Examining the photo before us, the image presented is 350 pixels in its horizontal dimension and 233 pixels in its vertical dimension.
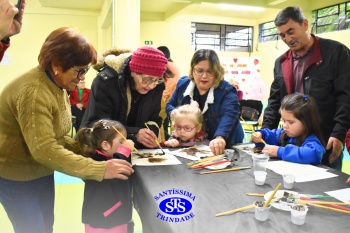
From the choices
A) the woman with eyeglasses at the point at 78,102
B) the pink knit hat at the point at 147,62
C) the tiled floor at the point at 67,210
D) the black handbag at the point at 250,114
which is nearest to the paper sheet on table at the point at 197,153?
the pink knit hat at the point at 147,62

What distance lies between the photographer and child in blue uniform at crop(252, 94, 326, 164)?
1734 mm

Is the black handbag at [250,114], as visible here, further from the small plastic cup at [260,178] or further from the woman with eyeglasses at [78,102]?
the small plastic cup at [260,178]

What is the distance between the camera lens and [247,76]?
916 cm

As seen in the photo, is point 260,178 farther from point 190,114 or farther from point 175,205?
point 190,114

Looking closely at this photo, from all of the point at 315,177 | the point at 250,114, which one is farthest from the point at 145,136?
the point at 250,114

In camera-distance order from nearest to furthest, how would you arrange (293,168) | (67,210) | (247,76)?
(293,168)
(67,210)
(247,76)

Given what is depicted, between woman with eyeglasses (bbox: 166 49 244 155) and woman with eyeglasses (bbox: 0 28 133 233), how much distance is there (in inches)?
39.4

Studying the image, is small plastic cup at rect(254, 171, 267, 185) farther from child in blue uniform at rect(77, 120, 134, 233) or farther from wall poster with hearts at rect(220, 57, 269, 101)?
wall poster with hearts at rect(220, 57, 269, 101)

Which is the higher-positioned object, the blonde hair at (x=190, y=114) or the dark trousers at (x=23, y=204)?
the blonde hair at (x=190, y=114)

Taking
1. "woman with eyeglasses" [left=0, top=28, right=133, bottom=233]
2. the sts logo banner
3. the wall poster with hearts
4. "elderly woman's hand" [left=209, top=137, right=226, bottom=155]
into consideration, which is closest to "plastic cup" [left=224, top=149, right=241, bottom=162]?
"elderly woman's hand" [left=209, top=137, right=226, bottom=155]

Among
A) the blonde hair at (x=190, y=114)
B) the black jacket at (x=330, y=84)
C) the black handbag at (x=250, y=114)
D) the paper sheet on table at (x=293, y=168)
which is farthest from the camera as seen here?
the black handbag at (x=250, y=114)

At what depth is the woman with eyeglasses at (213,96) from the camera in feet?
7.12

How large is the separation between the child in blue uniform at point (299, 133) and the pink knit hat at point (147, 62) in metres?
0.81

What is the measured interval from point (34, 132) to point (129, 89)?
0.81 meters
